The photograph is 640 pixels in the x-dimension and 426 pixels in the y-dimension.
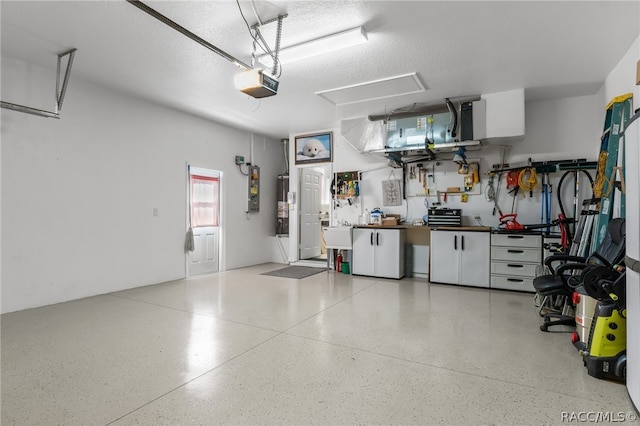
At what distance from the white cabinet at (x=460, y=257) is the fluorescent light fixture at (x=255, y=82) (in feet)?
11.9

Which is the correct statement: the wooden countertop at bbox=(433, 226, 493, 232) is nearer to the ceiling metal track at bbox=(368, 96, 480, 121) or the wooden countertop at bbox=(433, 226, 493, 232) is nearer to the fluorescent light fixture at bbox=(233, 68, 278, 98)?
the ceiling metal track at bbox=(368, 96, 480, 121)

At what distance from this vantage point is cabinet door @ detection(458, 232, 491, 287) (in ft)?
16.2

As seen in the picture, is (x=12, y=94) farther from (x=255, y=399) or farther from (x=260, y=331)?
(x=255, y=399)

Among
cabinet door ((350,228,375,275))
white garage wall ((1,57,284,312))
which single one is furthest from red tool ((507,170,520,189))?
white garage wall ((1,57,284,312))

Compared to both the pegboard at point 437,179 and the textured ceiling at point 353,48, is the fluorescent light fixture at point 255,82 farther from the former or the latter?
the pegboard at point 437,179

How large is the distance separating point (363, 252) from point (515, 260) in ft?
7.83

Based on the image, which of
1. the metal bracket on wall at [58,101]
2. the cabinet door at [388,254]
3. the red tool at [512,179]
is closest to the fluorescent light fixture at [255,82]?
the metal bracket on wall at [58,101]

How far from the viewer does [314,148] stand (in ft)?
23.0

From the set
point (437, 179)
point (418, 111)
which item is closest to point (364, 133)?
point (418, 111)

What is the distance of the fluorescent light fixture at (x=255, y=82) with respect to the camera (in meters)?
2.91

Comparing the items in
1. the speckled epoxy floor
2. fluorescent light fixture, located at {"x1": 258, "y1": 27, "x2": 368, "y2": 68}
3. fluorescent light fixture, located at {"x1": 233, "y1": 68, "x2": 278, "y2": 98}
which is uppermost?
fluorescent light fixture, located at {"x1": 258, "y1": 27, "x2": 368, "y2": 68}

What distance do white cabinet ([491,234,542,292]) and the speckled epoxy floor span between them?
0.66 meters

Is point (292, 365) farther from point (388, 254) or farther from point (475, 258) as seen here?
point (475, 258)

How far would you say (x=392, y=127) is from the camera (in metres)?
5.52
